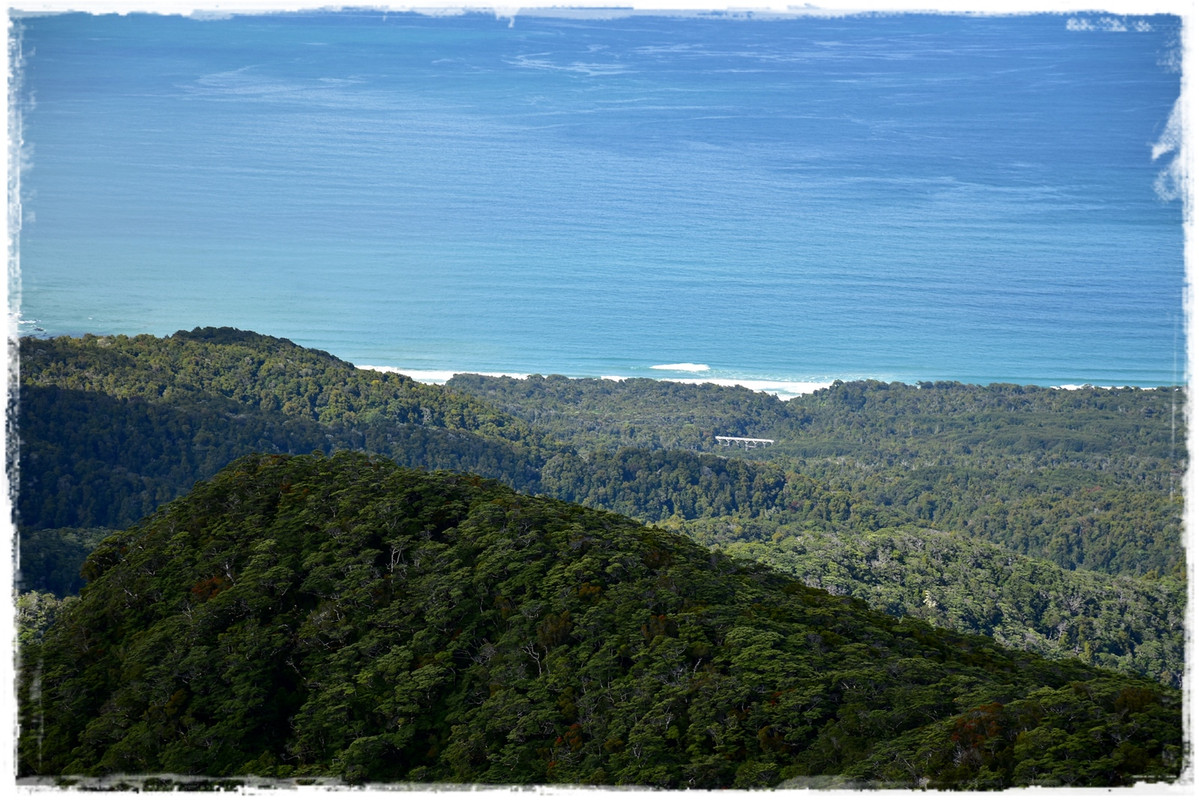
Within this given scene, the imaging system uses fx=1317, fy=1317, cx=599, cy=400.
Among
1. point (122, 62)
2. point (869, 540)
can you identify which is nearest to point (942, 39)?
point (122, 62)

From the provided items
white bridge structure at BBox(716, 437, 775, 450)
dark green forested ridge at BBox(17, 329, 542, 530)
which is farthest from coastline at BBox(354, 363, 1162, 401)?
dark green forested ridge at BBox(17, 329, 542, 530)

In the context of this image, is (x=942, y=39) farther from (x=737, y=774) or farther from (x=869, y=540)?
(x=737, y=774)

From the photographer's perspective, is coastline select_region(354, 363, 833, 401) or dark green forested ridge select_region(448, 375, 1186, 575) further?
coastline select_region(354, 363, 833, 401)

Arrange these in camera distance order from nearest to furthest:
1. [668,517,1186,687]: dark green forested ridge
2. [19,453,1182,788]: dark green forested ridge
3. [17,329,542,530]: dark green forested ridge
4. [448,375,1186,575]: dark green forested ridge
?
[19,453,1182,788]: dark green forested ridge
[668,517,1186,687]: dark green forested ridge
[17,329,542,530]: dark green forested ridge
[448,375,1186,575]: dark green forested ridge

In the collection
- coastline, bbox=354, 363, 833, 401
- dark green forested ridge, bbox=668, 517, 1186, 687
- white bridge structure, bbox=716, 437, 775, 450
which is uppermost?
coastline, bbox=354, 363, 833, 401

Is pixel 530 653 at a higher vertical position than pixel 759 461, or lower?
higher

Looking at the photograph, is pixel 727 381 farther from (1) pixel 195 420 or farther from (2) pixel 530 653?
(2) pixel 530 653

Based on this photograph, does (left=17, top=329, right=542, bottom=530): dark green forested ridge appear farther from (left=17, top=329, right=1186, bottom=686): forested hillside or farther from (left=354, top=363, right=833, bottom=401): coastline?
(left=354, top=363, right=833, bottom=401): coastline

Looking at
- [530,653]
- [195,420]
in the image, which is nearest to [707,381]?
[195,420]

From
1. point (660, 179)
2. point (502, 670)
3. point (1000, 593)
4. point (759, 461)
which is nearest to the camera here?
point (502, 670)
